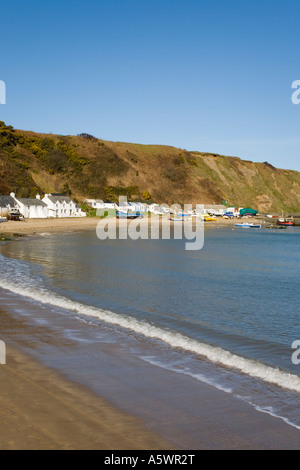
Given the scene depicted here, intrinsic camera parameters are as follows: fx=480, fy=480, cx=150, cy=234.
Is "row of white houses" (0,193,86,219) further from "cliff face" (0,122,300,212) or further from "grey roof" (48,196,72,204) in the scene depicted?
"cliff face" (0,122,300,212)

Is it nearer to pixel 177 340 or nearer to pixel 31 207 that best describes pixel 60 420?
pixel 177 340

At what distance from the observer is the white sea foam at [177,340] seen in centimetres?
897

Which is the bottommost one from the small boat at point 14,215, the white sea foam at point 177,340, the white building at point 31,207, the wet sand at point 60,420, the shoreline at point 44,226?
the white sea foam at point 177,340

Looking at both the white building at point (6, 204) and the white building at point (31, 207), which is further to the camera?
the white building at point (31, 207)

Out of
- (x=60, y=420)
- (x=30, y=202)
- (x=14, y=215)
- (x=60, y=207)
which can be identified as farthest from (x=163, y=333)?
(x=60, y=207)

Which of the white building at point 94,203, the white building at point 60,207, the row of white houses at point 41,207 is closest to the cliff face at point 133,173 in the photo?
the white building at point 94,203

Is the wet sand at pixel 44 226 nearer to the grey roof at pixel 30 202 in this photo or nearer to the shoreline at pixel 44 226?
the shoreline at pixel 44 226

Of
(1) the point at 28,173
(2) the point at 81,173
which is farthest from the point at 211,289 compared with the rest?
(2) the point at 81,173

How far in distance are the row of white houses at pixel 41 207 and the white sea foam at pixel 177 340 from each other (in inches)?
2185

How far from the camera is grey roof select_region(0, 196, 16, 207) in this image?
231ft

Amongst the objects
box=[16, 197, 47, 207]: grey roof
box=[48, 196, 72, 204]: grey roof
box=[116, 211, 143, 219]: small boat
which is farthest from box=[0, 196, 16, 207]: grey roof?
box=[116, 211, 143, 219]: small boat

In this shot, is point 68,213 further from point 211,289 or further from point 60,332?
point 60,332

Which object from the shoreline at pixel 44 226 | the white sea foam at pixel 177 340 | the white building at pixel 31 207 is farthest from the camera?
the white building at pixel 31 207

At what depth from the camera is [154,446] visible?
19.1 feet
